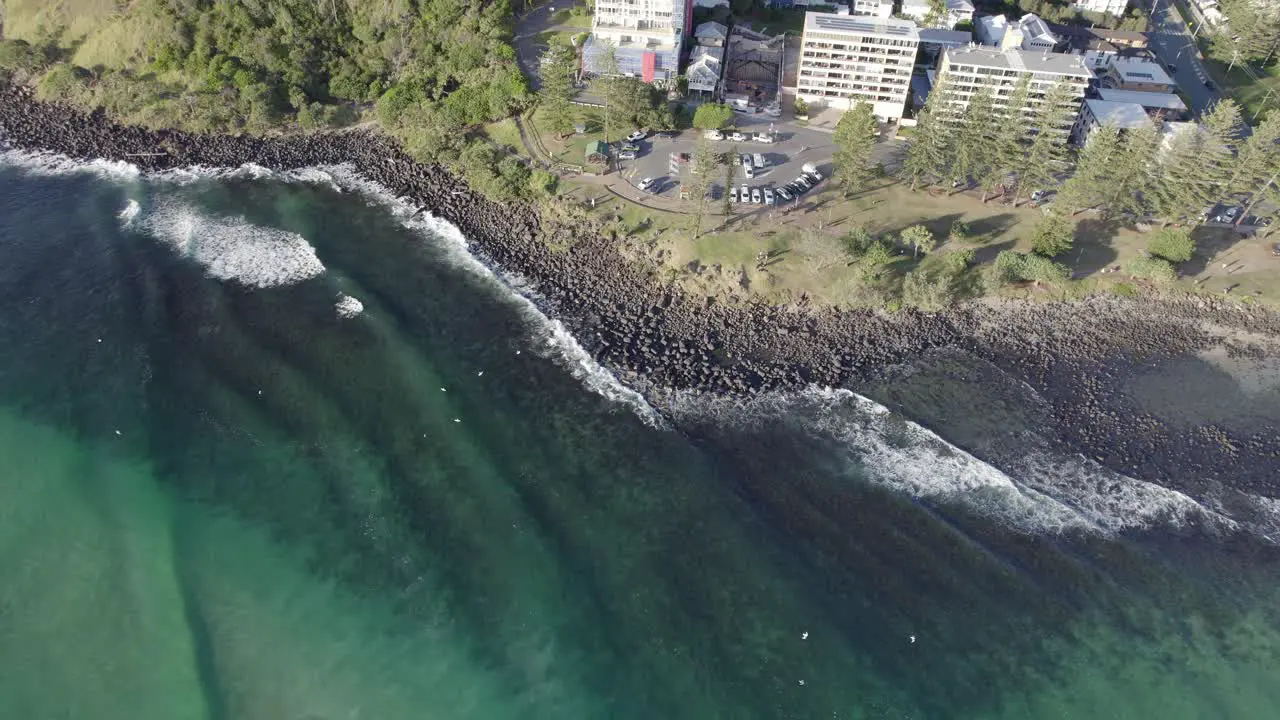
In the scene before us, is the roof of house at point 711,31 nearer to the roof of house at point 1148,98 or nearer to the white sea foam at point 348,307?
the roof of house at point 1148,98

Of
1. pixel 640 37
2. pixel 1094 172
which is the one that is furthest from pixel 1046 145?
pixel 640 37

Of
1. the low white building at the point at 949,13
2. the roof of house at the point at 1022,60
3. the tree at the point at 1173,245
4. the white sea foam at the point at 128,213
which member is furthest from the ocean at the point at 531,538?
the low white building at the point at 949,13

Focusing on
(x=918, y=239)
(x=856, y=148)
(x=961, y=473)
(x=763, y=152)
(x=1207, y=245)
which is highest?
(x=856, y=148)

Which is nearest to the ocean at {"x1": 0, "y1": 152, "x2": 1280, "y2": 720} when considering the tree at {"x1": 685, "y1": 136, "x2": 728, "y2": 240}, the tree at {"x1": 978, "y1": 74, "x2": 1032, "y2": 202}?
the tree at {"x1": 685, "y1": 136, "x2": 728, "y2": 240}

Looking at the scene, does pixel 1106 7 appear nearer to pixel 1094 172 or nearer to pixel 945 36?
pixel 945 36

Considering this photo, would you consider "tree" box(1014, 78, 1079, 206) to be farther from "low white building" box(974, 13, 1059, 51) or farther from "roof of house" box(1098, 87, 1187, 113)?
"low white building" box(974, 13, 1059, 51)
